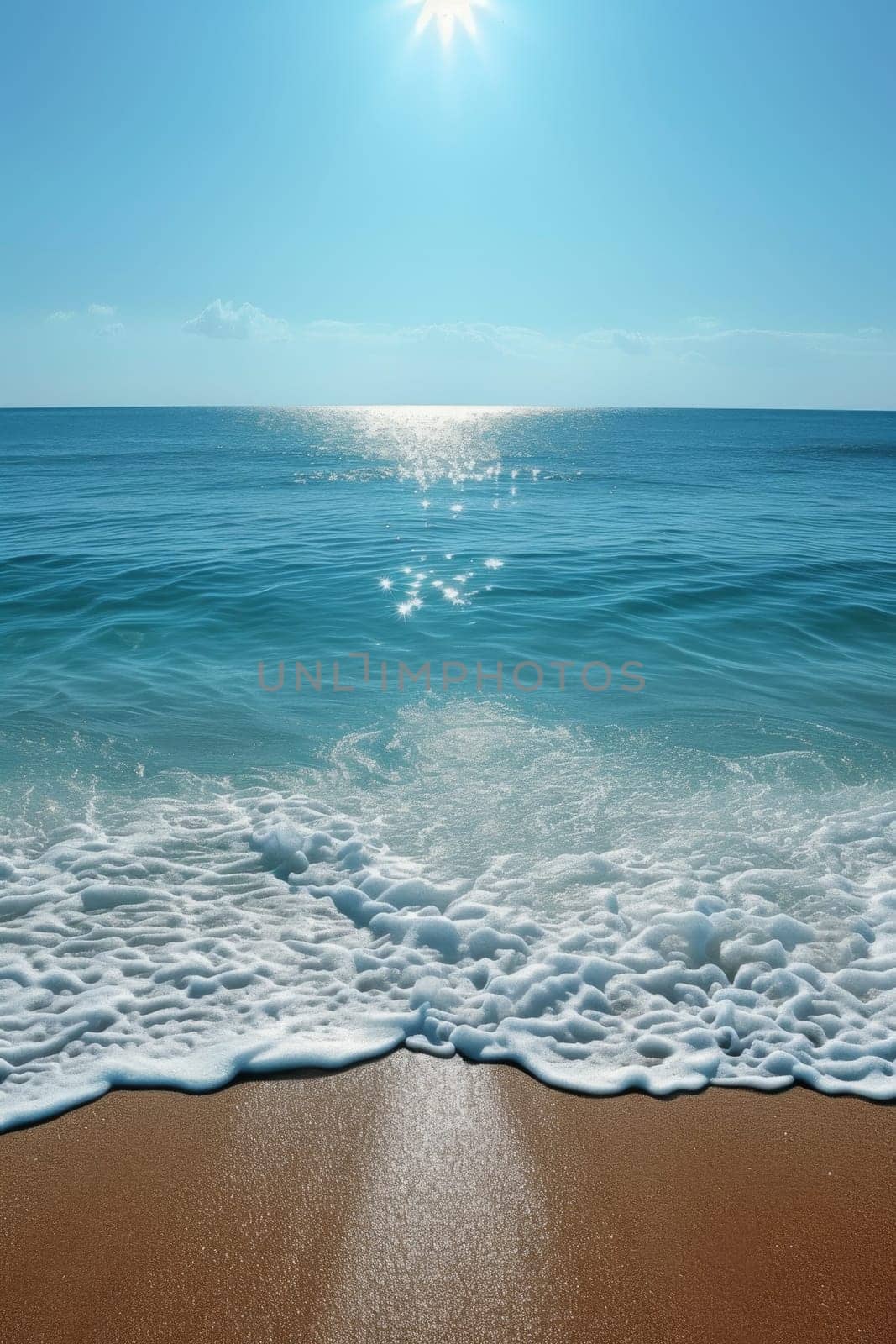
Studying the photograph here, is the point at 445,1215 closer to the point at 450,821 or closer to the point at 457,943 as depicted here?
the point at 457,943

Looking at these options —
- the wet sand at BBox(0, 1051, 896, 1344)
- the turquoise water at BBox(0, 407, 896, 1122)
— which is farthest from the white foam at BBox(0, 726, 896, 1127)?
the wet sand at BBox(0, 1051, 896, 1344)

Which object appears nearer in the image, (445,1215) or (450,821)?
(445,1215)

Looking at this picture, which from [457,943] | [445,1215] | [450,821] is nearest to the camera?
[445,1215]

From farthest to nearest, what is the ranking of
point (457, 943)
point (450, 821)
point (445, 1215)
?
point (450, 821), point (457, 943), point (445, 1215)

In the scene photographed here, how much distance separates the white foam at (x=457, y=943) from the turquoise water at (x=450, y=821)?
0.02 metres

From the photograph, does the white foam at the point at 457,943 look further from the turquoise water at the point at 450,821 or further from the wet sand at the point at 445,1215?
the wet sand at the point at 445,1215

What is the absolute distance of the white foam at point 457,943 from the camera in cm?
434

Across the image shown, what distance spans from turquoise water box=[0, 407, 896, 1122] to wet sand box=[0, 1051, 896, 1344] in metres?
0.28

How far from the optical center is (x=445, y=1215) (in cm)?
341

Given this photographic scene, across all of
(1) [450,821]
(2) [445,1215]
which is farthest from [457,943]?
(2) [445,1215]

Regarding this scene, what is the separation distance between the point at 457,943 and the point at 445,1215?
199cm

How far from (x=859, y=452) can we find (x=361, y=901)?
70.0 m

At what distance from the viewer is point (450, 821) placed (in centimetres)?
705

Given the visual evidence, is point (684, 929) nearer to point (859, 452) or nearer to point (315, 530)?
point (315, 530)
